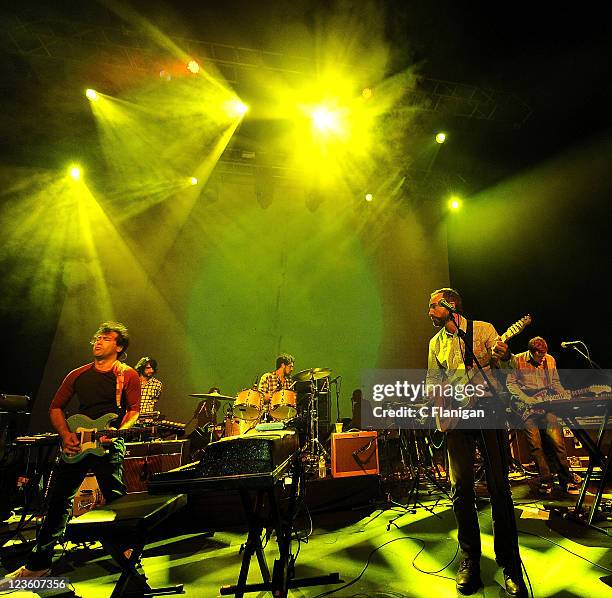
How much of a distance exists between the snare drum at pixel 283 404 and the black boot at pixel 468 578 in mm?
4107

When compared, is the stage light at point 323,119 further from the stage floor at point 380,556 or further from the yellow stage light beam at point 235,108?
the stage floor at point 380,556

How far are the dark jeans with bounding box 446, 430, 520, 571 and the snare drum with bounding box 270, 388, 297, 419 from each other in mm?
4040

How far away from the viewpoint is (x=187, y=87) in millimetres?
7059

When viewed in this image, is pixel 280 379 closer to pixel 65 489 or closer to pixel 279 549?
pixel 65 489

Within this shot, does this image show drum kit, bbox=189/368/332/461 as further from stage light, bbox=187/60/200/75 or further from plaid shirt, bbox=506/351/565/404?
stage light, bbox=187/60/200/75

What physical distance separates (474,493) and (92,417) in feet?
10.9

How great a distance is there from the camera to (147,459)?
4.74 metres

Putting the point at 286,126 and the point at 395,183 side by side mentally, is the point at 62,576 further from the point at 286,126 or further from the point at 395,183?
the point at 395,183

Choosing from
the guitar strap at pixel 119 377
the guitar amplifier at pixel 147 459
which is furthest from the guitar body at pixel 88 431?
the guitar amplifier at pixel 147 459

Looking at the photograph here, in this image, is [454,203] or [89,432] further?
[454,203]

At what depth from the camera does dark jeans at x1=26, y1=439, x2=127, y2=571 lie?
2.98 m

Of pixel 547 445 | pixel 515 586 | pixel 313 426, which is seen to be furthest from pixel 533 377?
pixel 515 586

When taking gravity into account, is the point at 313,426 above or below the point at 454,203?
below

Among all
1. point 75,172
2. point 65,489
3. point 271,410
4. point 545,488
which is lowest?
point 545,488
